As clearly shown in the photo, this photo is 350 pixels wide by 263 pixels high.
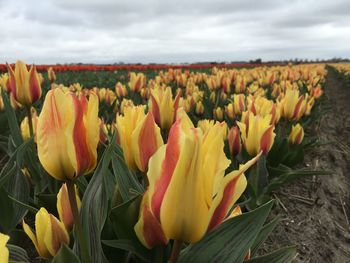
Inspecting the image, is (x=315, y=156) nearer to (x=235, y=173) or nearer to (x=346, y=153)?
(x=346, y=153)

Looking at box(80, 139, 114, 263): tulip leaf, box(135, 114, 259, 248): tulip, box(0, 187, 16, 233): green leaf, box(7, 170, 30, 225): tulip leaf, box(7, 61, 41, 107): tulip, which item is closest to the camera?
box(135, 114, 259, 248): tulip

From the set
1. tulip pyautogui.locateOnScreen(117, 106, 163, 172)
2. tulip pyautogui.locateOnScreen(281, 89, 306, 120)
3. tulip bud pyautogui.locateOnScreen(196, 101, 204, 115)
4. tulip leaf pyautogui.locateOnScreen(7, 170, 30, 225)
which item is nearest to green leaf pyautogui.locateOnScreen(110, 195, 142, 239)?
tulip pyautogui.locateOnScreen(117, 106, 163, 172)

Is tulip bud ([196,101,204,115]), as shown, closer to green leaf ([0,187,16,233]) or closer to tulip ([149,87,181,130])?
tulip ([149,87,181,130])

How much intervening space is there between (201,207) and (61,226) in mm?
566

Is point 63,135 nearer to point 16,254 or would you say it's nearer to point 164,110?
point 16,254

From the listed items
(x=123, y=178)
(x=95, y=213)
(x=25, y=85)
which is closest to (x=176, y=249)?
(x=95, y=213)

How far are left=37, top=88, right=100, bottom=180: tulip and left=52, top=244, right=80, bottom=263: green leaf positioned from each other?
17 centimetres

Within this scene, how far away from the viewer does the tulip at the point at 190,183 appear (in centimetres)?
82

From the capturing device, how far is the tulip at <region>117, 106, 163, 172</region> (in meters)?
1.27

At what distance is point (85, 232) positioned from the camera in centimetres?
121

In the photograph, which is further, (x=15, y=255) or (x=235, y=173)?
(x=15, y=255)

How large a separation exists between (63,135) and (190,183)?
36 cm

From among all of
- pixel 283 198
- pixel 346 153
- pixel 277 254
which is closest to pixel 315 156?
pixel 346 153

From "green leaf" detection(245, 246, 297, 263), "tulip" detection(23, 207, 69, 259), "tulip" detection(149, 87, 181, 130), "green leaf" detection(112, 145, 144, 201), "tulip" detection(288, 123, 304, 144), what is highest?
"tulip" detection(149, 87, 181, 130)
